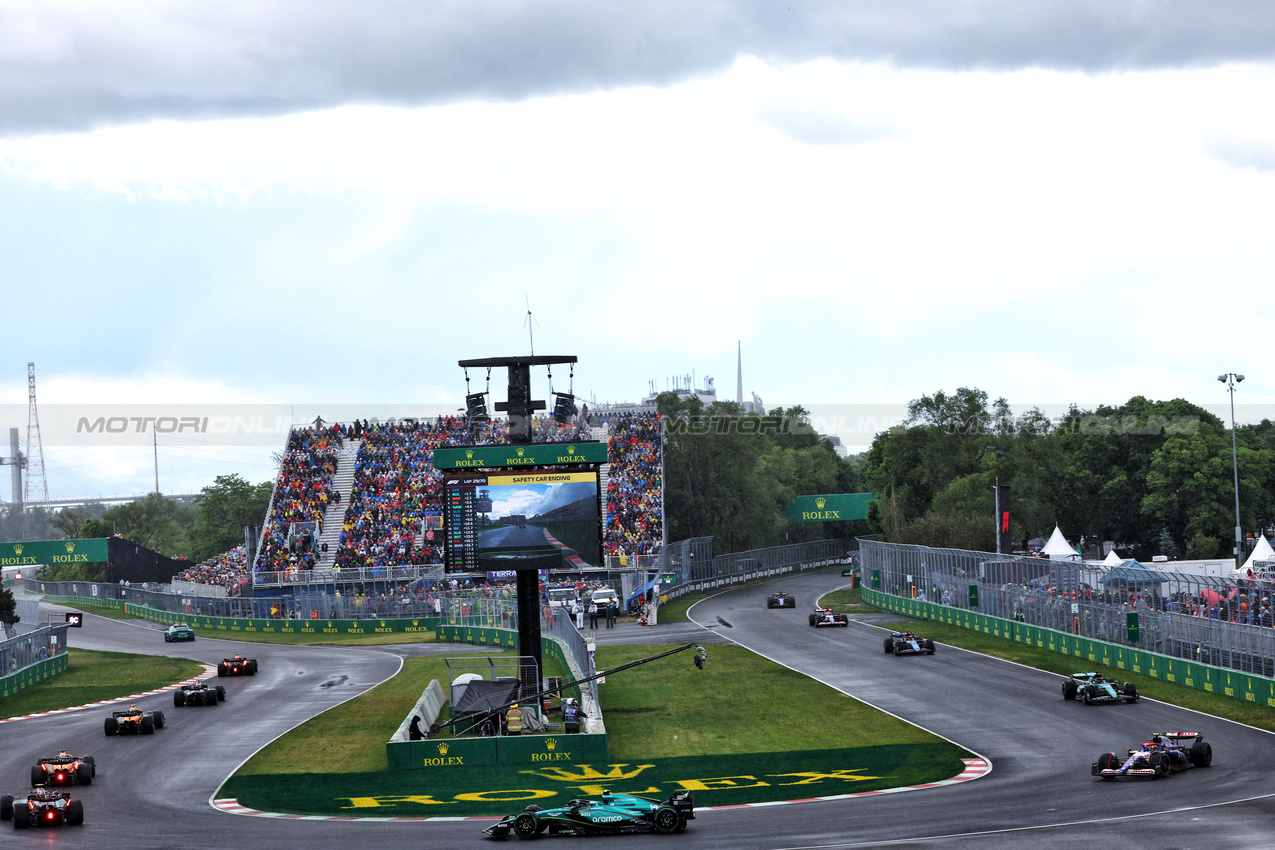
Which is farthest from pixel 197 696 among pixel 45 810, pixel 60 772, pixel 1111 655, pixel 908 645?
pixel 1111 655

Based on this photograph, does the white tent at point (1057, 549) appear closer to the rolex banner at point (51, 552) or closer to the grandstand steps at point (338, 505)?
the grandstand steps at point (338, 505)

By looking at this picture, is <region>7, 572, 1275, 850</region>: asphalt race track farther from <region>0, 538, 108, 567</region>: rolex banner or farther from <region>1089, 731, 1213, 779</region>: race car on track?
<region>0, 538, 108, 567</region>: rolex banner

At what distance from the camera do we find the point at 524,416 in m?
36.9

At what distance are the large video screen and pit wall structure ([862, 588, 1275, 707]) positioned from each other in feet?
60.4

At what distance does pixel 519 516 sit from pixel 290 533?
53.7m

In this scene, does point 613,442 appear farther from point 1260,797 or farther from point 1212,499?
point 1260,797

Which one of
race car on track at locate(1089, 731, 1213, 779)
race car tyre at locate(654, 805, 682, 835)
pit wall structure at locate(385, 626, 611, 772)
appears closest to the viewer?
race car tyre at locate(654, 805, 682, 835)

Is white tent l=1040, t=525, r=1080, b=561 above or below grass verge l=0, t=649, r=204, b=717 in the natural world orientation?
above

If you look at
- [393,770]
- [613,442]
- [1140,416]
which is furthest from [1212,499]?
[393,770]

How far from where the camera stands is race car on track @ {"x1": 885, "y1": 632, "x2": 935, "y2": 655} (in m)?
50.9

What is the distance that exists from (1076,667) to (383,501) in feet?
169

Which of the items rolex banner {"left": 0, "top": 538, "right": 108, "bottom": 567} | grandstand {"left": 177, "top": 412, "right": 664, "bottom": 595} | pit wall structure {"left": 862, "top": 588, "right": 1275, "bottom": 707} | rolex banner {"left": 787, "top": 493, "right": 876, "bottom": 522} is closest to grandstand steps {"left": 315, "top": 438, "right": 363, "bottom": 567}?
grandstand {"left": 177, "top": 412, "right": 664, "bottom": 595}

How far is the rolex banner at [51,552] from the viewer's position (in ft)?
291

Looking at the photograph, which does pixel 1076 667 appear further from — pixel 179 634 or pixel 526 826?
pixel 179 634
